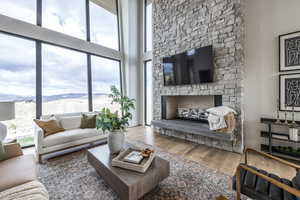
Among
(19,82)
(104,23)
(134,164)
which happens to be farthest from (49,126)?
(104,23)

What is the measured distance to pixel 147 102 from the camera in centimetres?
569

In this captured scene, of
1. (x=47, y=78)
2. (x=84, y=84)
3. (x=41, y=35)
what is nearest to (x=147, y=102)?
(x=84, y=84)

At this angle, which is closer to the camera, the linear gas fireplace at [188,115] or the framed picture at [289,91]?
the framed picture at [289,91]

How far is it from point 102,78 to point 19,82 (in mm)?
2250

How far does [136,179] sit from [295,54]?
11.8ft

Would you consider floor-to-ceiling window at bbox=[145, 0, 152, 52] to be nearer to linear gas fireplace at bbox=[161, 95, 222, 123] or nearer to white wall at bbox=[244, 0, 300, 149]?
linear gas fireplace at bbox=[161, 95, 222, 123]

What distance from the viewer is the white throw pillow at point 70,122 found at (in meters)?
3.25

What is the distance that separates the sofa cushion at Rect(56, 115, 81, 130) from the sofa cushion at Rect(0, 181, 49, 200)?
227 centimetres

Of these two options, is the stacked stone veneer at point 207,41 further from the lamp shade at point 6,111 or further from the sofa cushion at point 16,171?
the lamp shade at point 6,111

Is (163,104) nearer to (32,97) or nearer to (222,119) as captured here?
(222,119)

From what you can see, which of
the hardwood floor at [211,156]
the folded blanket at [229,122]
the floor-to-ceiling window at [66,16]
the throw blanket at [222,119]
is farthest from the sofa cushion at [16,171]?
the floor-to-ceiling window at [66,16]

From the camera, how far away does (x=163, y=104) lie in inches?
175

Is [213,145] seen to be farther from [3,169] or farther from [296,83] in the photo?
[3,169]

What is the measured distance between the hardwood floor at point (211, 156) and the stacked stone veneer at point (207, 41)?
0.95 ft
